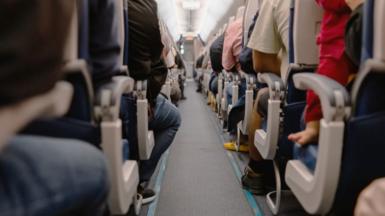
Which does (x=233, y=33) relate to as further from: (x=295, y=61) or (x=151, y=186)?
(x=295, y=61)

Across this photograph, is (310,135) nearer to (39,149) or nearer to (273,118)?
(273,118)

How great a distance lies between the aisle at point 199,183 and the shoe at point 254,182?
0.24ft

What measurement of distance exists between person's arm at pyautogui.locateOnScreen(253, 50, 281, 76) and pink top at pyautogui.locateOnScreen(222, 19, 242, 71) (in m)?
1.41

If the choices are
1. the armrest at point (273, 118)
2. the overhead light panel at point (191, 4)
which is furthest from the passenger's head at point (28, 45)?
the overhead light panel at point (191, 4)

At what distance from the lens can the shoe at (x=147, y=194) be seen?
2.52m

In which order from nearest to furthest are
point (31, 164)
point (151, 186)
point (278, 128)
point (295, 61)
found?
point (31, 164), point (295, 61), point (278, 128), point (151, 186)

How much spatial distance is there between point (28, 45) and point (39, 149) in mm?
271

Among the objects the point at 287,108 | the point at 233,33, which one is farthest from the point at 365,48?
the point at 233,33

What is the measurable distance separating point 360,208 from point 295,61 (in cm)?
98

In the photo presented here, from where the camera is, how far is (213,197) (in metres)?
2.66

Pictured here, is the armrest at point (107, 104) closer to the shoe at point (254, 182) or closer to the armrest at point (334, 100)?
the armrest at point (334, 100)

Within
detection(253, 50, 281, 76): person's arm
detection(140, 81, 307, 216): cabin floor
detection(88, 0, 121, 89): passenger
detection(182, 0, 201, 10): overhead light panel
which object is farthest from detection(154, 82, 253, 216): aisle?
detection(182, 0, 201, 10): overhead light panel

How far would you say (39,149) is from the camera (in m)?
0.81

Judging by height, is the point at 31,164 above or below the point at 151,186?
above
